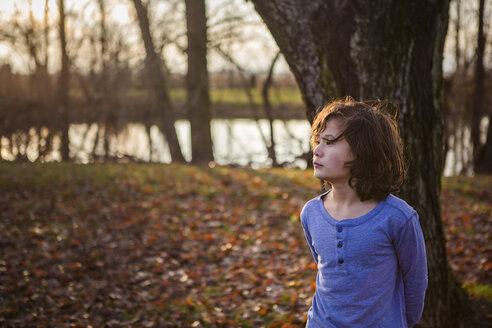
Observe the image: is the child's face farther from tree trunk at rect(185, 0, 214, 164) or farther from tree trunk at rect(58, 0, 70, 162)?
tree trunk at rect(58, 0, 70, 162)

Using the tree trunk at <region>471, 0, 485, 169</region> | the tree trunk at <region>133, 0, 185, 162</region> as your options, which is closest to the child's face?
the tree trunk at <region>133, 0, 185, 162</region>

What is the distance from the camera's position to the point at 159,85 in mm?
14680

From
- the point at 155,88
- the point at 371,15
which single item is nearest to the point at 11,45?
the point at 155,88

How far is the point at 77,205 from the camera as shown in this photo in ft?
27.9

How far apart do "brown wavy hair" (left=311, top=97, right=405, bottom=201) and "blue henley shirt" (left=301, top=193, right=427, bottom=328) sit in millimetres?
95

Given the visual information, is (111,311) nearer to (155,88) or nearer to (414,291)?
(414,291)

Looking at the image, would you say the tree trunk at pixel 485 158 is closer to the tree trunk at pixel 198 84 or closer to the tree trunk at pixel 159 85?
the tree trunk at pixel 198 84

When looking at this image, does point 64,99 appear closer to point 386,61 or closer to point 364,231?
point 386,61

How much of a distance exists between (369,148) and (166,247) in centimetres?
537

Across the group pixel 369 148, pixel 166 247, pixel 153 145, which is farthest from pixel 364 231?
pixel 153 145

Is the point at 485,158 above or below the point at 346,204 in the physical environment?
below

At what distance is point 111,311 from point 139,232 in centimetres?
253

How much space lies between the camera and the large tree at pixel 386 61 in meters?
3.27

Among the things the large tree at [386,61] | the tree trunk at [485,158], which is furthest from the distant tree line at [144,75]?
the large tree at [386,61]
